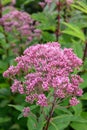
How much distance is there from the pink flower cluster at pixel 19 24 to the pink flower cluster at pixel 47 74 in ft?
4.91

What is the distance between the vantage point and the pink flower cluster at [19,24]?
396 cm

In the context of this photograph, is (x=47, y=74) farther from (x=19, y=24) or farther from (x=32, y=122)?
(x=19, y=24)

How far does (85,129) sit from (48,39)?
48.8 inches

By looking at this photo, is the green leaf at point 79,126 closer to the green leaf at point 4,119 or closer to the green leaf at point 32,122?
the green leaf at point 32,122

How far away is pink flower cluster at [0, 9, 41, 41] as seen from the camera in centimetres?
396

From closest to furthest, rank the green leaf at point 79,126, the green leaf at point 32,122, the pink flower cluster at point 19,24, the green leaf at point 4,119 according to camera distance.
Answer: the green leaf at point 32,122, the green leaf at point 79,126, the green leaf at point 4,119, the pink flower cluster at point 19,24

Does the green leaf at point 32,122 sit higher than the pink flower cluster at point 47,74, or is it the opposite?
the pink flower cluster at point 47,74

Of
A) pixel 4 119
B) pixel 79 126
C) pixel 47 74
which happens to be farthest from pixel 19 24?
pixel 47 74

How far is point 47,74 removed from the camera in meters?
2.29

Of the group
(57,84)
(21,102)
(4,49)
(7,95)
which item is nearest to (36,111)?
(21,102)

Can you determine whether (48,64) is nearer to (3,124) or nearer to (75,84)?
(75,84)

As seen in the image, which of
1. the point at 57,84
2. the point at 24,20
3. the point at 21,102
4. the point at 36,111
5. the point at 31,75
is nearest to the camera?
the point at 57,84

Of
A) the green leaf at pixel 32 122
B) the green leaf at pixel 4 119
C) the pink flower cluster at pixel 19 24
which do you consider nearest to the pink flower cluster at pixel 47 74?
the green leaf at pixel 32 122

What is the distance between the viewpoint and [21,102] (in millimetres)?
3494
